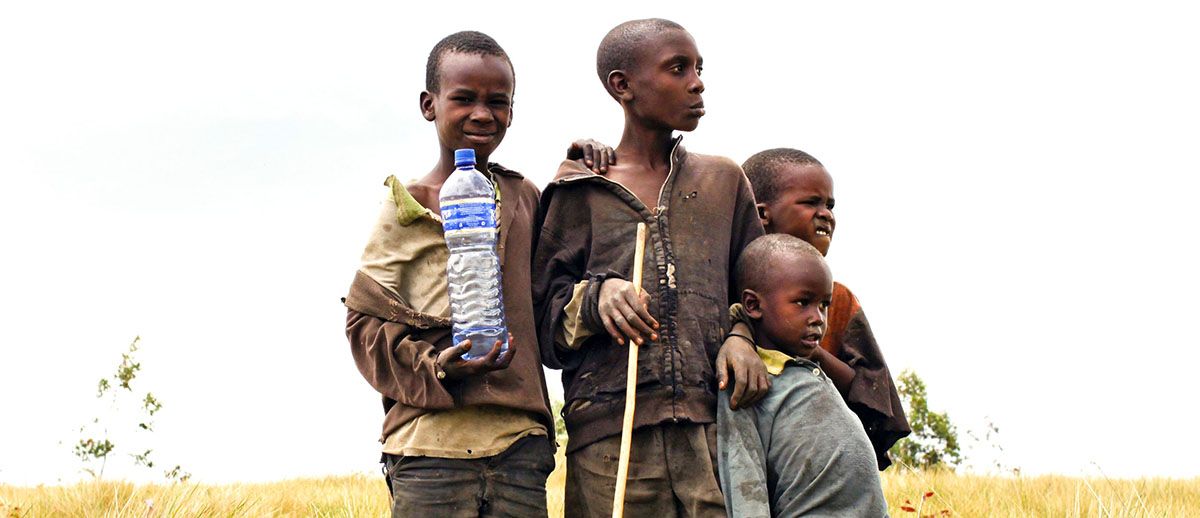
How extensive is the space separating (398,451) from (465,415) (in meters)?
0.29

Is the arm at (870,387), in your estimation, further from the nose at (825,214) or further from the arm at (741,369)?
the arm at (741,369)

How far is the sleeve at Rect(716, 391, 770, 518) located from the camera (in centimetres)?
371

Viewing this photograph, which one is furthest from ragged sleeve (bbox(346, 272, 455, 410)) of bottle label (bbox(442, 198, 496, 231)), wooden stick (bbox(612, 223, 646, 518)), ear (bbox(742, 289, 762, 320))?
ear (bbox(742, 289, 762, 320))

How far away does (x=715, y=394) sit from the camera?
3.96m

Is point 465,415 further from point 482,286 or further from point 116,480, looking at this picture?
point 116,480

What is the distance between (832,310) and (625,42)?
139cm

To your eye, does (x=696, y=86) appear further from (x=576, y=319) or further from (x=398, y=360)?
(x=398, y=360)

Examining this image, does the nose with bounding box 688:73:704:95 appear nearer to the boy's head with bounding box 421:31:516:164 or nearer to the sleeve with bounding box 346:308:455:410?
the boy's head with bounding box 421:31:516:164

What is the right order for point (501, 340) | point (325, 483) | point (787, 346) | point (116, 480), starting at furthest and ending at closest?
point (325, 483) → point (116, 480) → point (787, 346) → point (501, 340)

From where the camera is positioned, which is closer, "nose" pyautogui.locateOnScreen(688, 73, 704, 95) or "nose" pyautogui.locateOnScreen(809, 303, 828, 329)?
"nose" pyautogui.locateOnScreen(809, 303, 828, 329)

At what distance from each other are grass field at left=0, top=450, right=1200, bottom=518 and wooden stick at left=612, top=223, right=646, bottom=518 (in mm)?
2260

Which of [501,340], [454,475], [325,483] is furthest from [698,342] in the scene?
[325,483]

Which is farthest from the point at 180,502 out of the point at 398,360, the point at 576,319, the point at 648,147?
the point at 648,147

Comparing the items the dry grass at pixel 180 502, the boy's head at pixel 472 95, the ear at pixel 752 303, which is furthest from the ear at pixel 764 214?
the dry grass at pixel 180 502
